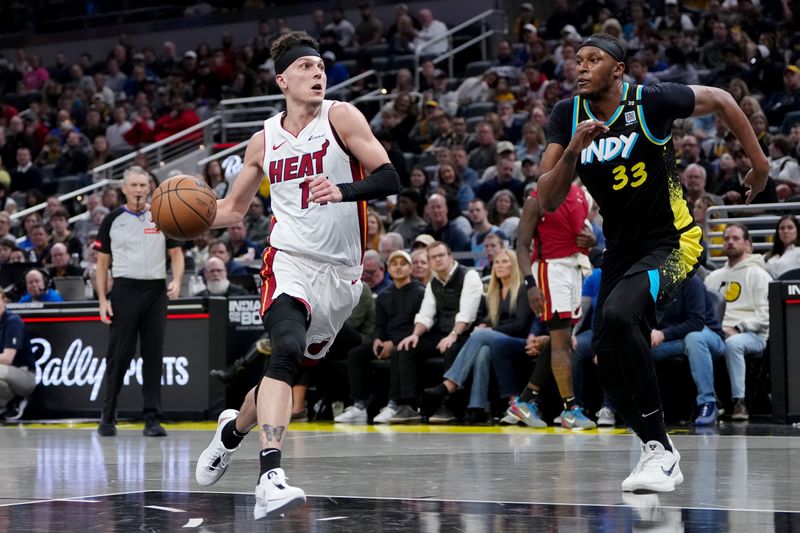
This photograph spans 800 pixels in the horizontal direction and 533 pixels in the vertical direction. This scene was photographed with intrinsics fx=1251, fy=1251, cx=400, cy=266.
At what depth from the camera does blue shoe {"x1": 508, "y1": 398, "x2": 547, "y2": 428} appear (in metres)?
11.2

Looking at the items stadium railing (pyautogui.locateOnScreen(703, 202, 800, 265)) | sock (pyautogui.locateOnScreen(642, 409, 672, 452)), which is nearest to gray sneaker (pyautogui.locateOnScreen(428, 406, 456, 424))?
stadium railing (pyautogui.locateOnScreen(703, 202, 800, 265))

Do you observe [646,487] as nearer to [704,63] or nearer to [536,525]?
[536,525]

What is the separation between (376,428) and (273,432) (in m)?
6.01

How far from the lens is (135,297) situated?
11.0 meters

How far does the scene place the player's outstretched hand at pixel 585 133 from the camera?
5891mm

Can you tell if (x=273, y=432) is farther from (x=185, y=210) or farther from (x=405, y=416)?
(x=405, y=416)

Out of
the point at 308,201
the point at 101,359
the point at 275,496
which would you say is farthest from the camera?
the point at 101,359

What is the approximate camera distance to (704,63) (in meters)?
17.8

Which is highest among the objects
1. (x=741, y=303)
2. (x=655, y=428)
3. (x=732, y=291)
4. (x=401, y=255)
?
(x=401, y=255)

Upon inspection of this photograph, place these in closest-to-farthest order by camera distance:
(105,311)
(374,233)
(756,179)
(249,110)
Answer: (756,179) → (105,311) → (374,233) → (249,110)

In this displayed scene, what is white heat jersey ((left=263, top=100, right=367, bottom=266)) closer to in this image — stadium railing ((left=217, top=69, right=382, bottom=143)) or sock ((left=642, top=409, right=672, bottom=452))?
sock ((left=642, top=409, right=672, bottom=452))

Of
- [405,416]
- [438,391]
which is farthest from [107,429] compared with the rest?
[438,391]

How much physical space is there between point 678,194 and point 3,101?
22.7 meters

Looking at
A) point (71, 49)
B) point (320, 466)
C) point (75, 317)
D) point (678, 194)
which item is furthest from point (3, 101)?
point (678, 194)
